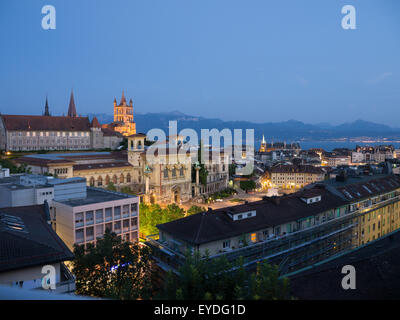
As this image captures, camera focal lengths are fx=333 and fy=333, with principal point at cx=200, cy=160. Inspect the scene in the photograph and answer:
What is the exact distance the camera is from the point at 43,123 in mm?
65750

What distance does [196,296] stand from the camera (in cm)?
819

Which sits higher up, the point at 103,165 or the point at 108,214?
the point at 103,165

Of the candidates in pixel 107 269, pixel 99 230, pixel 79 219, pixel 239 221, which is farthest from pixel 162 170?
pixel 107 269

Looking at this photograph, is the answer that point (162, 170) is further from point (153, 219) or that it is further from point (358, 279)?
point (358, 279)

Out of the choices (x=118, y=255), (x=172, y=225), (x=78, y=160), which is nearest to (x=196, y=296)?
(x=118, y=255)

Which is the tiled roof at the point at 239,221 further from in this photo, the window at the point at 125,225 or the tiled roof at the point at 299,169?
the tiled roof at the point at 299,169

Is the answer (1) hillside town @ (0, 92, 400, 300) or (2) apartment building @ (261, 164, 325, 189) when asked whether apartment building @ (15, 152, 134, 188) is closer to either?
(1) hillside town @ (0, 92, 400, 300)

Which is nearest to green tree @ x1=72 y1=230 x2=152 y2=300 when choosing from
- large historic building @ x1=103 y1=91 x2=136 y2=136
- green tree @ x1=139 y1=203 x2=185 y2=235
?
green tree @ x1=139 y1=203 x2=185 y2=235

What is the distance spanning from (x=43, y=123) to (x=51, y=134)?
8.60ft

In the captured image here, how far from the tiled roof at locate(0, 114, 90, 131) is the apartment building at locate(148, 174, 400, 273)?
52863 millimetres

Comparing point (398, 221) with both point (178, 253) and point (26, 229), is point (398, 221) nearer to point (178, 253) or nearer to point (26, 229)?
point (178, 253)

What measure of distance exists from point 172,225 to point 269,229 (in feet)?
18.0

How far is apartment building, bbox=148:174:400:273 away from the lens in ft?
53.7
